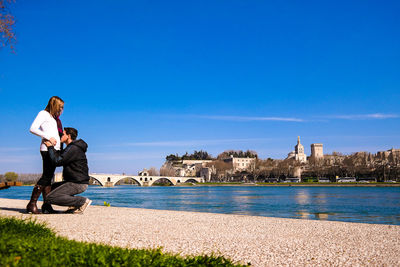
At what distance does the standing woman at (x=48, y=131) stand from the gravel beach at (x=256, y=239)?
27.1 inches

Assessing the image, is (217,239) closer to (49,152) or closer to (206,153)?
(49,152)

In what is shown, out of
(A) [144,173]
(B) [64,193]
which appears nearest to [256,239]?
(B) [64,193]

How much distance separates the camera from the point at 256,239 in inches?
218

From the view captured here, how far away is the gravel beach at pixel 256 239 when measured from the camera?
4.32 m

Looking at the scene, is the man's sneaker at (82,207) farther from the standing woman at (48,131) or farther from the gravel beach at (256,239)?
the standing woman at (48,131)

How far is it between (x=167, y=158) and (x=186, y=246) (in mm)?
182758

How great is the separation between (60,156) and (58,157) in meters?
0.09

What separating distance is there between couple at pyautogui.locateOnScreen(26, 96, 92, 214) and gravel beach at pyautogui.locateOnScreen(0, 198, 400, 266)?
1.48 feet

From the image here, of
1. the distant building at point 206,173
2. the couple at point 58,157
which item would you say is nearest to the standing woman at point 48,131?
the couple at point 58,157

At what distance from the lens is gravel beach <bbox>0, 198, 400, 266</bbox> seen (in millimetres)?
4324

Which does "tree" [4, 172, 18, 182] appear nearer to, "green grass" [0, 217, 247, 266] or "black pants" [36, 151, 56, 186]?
"black pants" [36, 151, 56, 186]

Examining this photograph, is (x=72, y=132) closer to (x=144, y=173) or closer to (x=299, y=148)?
(x=144, y=173)

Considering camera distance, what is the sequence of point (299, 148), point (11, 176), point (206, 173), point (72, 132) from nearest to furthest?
1. point (72, 132)
2. point (11, 176)
3. point (206, 173)
4. point (299, 148)

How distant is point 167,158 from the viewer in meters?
186
